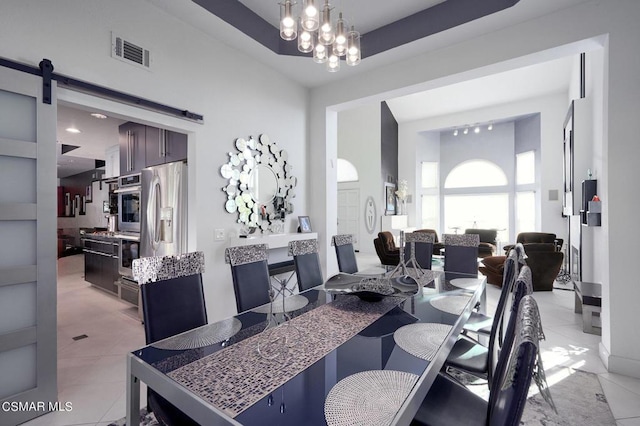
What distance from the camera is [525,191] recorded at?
850cm

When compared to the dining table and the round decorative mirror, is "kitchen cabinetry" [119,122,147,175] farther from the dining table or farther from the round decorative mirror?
the dining table

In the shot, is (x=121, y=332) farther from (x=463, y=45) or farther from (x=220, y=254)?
(x=463, y=45)

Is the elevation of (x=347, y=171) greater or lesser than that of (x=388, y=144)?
lesser

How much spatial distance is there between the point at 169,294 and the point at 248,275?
535mm

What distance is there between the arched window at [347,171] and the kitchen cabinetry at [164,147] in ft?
20.9

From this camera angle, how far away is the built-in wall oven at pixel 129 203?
4.00 m

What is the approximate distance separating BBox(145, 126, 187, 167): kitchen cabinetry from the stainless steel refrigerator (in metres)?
0.10

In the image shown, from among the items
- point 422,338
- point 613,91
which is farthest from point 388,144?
point 422,338

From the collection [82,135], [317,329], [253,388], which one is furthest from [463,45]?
[82,135]

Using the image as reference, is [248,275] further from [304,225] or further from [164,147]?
[164,147]

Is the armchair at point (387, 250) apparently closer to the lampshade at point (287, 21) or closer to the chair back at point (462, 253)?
the chair back at point (462, 253)

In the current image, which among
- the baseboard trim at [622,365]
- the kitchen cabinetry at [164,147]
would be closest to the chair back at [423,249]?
the baseboard trim at [622,365]

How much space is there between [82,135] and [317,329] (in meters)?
5.86

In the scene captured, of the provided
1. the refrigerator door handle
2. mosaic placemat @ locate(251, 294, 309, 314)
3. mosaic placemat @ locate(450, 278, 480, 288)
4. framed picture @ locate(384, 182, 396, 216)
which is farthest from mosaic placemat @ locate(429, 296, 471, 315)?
framed picture @ locate(384, 182, 396, 216)
